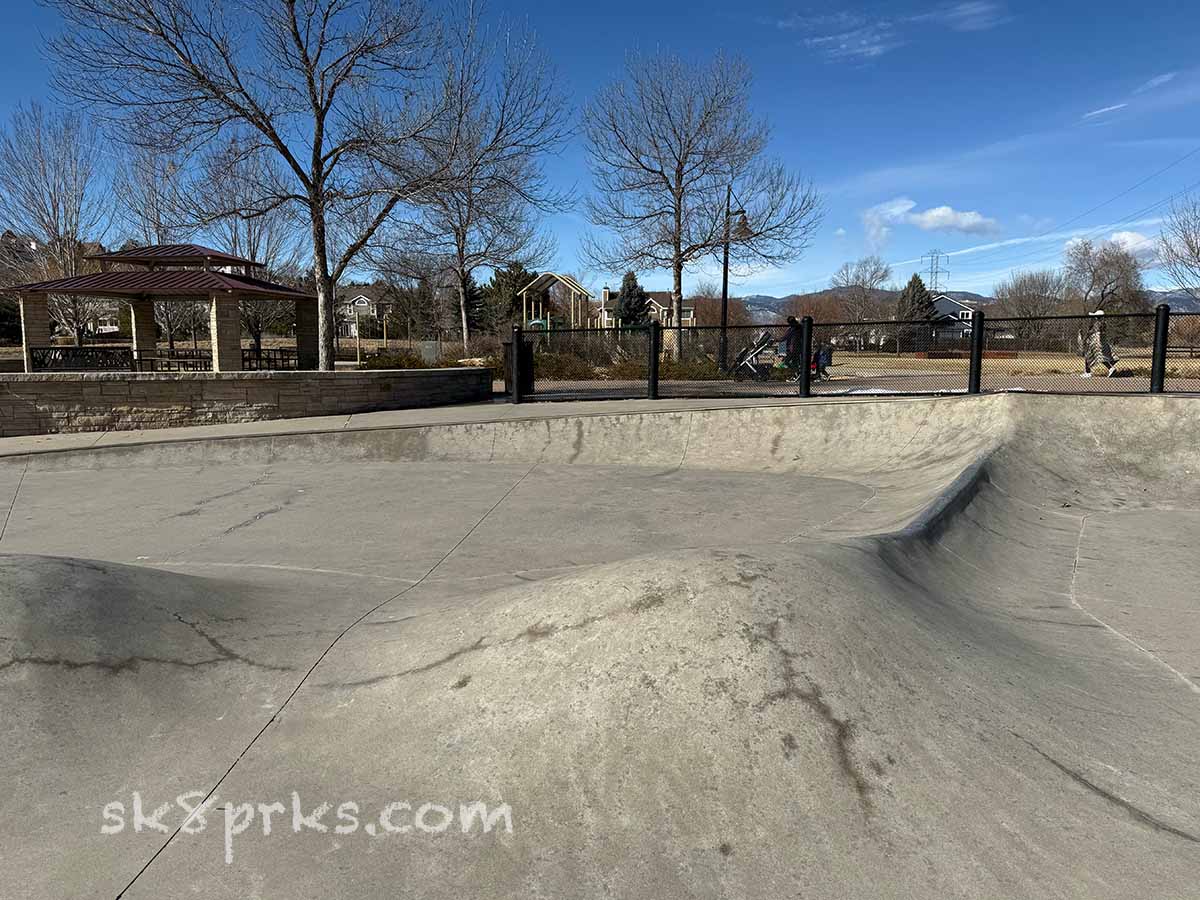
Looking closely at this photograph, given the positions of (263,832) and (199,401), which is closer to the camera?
(263,832)

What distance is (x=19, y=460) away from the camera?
392 inches

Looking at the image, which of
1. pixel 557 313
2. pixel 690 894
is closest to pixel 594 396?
pixel 690 894

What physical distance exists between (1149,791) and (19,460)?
11.9 metres

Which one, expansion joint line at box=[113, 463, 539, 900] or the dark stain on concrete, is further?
the dark stain on concrete

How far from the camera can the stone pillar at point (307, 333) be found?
21.7 m

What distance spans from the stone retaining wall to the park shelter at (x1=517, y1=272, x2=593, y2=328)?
116 feet

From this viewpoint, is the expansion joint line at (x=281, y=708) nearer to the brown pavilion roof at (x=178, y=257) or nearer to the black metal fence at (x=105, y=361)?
the black metal fence at (x=105, y=361)

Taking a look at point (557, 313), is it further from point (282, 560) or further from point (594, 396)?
point (282, 560)

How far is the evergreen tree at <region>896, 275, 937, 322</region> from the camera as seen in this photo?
230 ft

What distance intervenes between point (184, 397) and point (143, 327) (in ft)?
36.8

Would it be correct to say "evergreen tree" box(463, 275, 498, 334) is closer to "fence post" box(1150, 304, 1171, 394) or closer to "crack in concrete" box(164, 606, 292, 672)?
"fence post" box(1150, 304, 1171, 394)

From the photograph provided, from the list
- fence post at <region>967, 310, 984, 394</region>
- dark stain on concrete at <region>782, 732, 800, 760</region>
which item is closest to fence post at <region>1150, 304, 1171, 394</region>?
fence post at <region>967, 310, 984, 394</region>

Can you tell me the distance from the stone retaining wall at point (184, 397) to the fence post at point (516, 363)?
1524 mm

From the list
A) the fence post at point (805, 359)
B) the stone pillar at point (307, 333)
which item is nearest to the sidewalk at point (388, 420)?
the fence post at point (805, 359)
